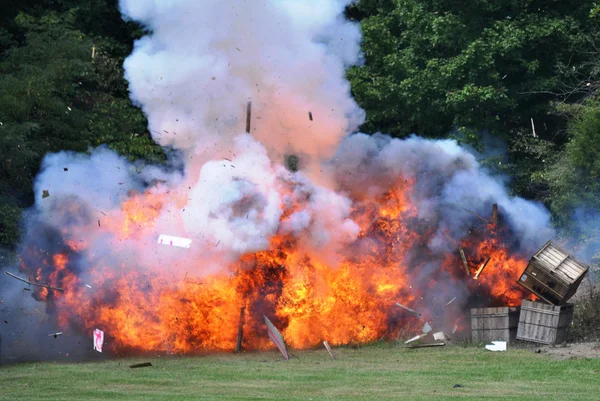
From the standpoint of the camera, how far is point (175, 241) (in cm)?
2538

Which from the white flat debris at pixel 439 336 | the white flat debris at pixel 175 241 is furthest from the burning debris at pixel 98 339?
the white flat debris at pixel 439 336

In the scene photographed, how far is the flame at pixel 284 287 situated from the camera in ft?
82.4

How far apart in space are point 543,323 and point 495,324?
1.17m

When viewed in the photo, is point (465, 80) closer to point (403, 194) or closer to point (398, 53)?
point (398, 53)

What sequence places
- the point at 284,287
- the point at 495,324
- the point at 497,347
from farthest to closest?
the point at 495,324 → the point at 284,287 → the point at 497,347

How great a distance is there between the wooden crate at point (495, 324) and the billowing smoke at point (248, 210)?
1884 mm

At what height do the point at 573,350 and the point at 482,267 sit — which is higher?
the point at 482,267

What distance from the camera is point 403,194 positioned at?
91.8 feet

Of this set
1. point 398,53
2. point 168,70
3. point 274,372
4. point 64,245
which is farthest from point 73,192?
point 398,53

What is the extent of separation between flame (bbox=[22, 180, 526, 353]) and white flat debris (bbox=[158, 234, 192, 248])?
58cm

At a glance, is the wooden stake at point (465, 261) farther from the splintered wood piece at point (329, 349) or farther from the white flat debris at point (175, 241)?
the white flat debris at point (175, 241)

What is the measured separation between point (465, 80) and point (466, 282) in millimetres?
8977

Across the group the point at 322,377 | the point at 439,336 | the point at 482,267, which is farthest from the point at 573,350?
the point at 322,377

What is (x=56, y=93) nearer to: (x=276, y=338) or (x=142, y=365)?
(x=276, y=338)
